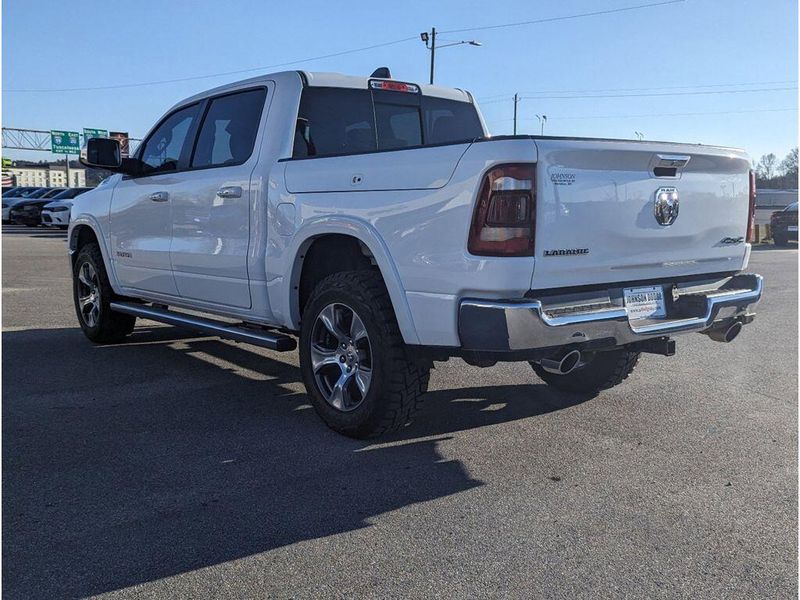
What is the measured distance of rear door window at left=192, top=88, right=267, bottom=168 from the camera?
5.59 meters

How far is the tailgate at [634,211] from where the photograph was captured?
3.85 metres

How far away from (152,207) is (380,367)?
118 inches

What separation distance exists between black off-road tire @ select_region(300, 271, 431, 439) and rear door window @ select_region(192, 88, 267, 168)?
1.47 meters

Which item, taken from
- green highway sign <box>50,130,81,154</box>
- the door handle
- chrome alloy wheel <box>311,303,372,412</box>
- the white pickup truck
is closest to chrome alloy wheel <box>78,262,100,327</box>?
the white pickup truck

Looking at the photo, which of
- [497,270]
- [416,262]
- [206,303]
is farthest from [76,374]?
[497,270]

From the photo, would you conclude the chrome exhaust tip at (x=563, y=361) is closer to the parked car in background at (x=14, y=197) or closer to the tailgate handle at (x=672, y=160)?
the tailgate handle at (x=672, y=160)

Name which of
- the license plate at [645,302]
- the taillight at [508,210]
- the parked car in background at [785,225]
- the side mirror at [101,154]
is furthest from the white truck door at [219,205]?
the parked car in background at [785,225]

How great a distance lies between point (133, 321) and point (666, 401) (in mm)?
4769

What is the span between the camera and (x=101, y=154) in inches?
258

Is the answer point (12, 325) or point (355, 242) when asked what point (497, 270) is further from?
point (12, 325)

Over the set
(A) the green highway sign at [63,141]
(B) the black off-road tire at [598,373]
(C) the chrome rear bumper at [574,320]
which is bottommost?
(B) the black off-road tire at [598,373]

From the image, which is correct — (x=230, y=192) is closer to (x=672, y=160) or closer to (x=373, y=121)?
(x=373, y=121)

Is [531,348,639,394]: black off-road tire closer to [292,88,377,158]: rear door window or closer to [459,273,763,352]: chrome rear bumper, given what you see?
[459,273,763,352]: chrome rear bumper

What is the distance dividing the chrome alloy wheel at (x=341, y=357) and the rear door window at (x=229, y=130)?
1398 millimetres
